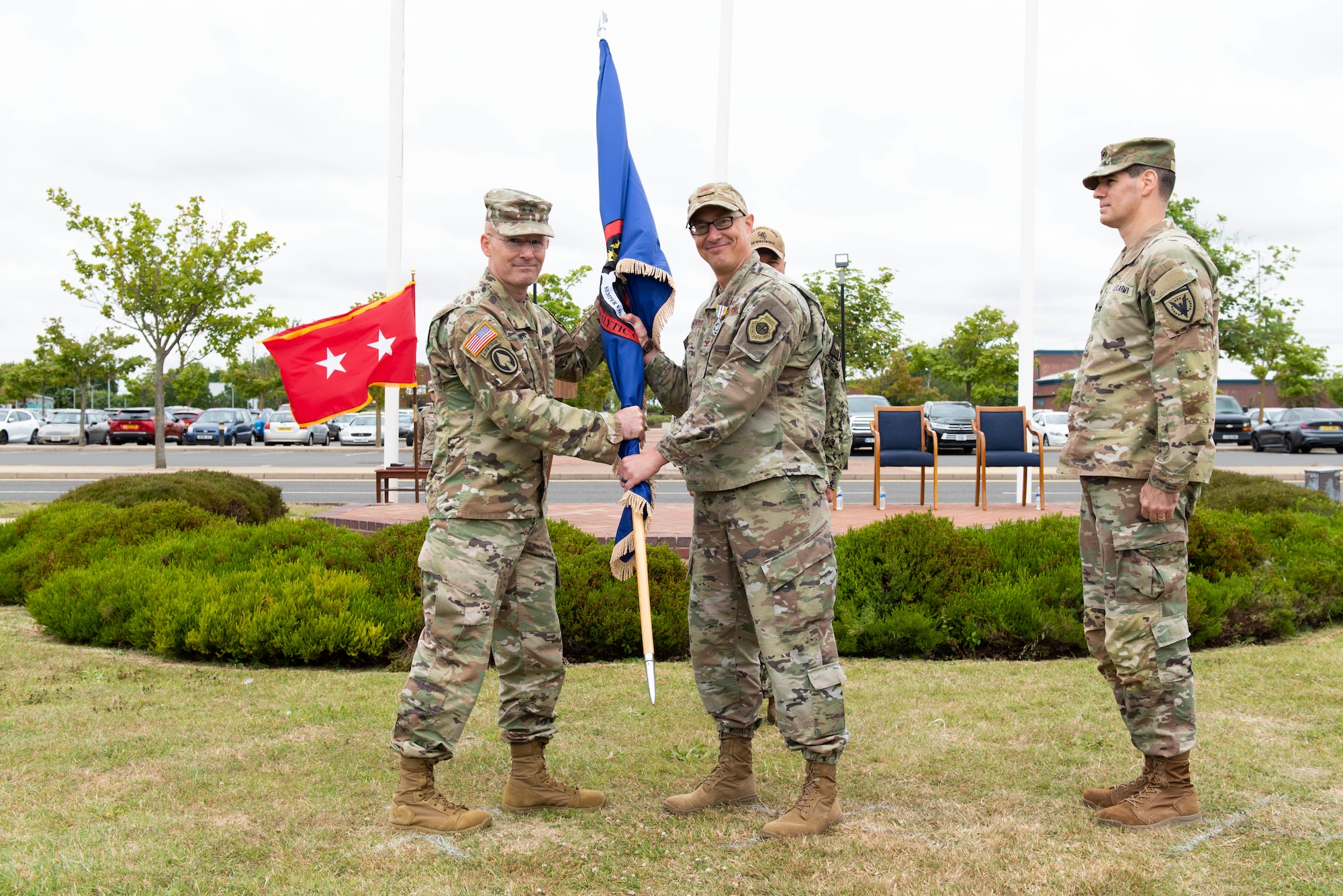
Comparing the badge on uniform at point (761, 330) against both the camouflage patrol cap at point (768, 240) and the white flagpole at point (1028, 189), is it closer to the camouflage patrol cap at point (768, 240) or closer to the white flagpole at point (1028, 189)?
the camouflage patrol cap at point (768, 240)

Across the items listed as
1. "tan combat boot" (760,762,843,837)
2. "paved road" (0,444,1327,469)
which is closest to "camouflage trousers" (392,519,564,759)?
"tan combat boot" (760,762,843,837)

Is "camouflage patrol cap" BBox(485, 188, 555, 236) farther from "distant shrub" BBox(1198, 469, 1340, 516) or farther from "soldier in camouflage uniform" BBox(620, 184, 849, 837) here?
"distant shrub" BBox(1198, 469, 1340, 516)

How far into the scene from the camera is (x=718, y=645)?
386cm

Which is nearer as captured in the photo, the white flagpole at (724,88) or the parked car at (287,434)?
the white flagpole at (724,88)

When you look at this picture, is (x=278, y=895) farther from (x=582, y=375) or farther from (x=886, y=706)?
(x=886, y=706)

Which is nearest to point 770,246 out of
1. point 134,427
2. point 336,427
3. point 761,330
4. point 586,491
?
point 761,330

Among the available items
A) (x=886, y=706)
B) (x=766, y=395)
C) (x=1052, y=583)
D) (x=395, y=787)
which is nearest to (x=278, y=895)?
A: (x=395, y=787)

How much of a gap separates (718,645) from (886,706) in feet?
5.06

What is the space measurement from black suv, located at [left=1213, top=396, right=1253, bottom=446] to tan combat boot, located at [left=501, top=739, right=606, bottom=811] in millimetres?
34187

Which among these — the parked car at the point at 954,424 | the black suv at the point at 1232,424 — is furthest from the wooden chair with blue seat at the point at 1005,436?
the black suv at the point at 1232,424

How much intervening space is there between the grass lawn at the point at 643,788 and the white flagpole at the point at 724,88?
19.5 ft

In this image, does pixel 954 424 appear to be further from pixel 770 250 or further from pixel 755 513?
pixel 755 513

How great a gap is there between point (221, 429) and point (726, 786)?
36.8 metres

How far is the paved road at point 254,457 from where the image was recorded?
24750 mm
